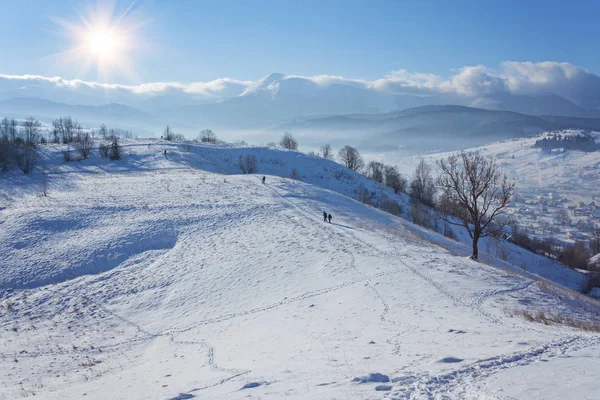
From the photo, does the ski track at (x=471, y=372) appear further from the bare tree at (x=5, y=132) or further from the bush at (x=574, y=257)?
the bare tree at (x=5, y=132)

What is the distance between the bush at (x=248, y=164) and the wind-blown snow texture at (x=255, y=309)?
3681 centimetres

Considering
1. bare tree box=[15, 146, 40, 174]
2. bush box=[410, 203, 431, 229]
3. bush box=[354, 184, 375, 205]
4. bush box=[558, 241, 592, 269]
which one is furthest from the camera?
bush box=[354, 184, 375, 205]

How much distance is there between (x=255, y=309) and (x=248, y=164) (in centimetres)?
6248

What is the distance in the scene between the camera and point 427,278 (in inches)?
743

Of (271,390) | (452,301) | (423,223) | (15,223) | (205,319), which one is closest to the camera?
(271,390)

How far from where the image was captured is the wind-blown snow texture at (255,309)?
29.1 ft

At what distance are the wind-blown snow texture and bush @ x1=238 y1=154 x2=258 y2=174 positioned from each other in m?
36.8

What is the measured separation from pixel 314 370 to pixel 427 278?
11232 mm

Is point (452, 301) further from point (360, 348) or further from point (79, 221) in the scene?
point (79, 221)

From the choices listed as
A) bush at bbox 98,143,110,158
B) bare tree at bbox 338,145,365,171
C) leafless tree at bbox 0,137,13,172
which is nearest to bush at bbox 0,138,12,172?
leafless tree at bbox 0,137,13,172

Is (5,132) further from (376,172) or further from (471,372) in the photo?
(471,372)

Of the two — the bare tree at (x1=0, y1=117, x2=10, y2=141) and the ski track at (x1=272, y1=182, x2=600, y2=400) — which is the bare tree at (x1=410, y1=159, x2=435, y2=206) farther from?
the bare tree at (x1=0, y1=117, x2=10, y2=141)

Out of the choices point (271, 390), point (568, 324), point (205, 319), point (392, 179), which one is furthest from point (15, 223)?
point (392, 179)

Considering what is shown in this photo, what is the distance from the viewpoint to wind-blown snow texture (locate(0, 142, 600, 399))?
8.87 meters
